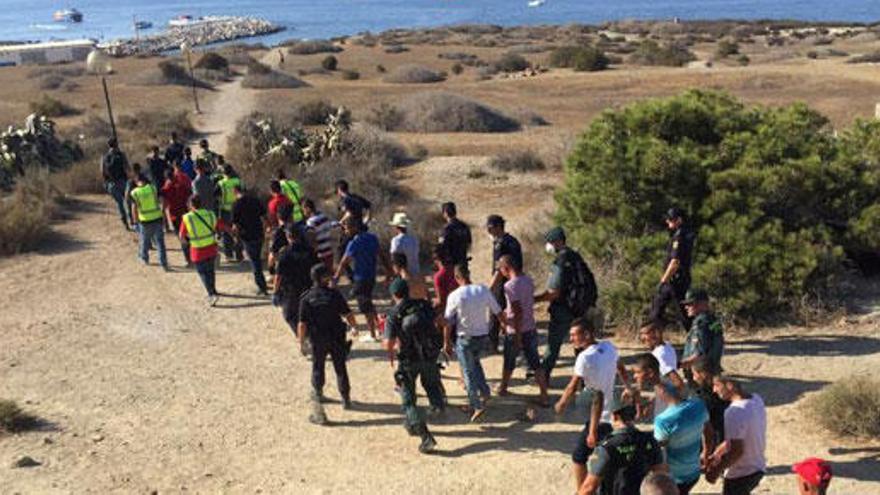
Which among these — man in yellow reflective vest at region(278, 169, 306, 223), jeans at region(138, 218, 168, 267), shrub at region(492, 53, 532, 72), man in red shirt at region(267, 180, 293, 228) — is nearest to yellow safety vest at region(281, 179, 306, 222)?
man in yellow reflective vest at region(278, 169, 306, 223)

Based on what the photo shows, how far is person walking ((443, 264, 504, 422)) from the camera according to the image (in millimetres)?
8461

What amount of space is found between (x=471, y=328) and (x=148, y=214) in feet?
25.1

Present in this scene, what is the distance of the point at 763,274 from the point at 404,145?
15.3 meters

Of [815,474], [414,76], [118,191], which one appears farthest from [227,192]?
[414,76]

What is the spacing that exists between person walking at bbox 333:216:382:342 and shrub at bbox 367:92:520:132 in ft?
62.9

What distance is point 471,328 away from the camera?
27.9 feet

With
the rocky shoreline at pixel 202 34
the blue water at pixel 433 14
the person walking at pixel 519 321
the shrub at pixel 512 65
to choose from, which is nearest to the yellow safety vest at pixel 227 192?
the person walking at pixel 519 321

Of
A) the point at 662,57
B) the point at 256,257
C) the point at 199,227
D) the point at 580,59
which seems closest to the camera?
the point at 199,227

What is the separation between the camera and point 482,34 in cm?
8819

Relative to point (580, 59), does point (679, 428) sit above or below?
above

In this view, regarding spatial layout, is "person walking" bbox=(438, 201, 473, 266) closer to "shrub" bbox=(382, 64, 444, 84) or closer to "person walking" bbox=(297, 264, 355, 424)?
"person walking" bbox=(297, 264, 355, 424)

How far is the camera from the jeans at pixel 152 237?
14328mm

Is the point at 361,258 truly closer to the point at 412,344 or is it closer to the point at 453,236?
the point at 453,236

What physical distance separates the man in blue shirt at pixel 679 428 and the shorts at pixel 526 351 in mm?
3158
